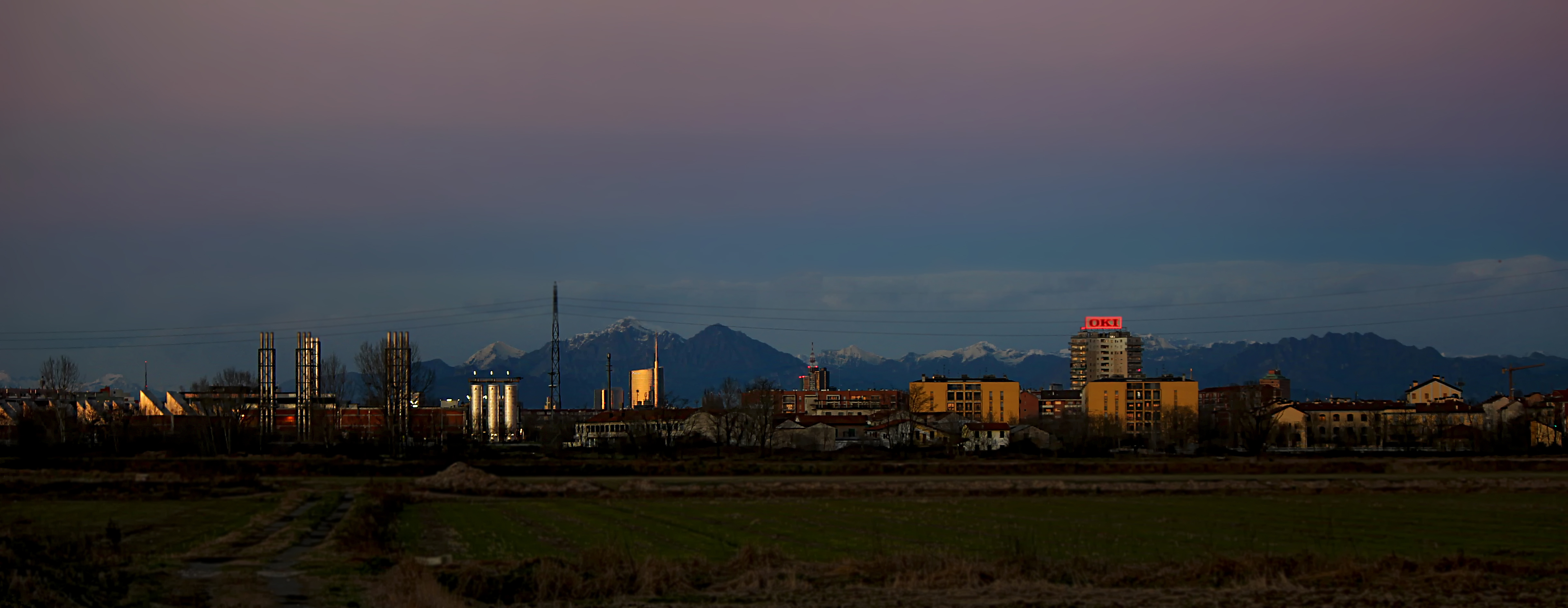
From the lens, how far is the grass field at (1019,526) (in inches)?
1398

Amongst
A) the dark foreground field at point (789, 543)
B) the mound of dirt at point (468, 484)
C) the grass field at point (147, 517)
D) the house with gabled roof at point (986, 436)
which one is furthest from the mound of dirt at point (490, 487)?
the house with gabled roof at point (986, 436)

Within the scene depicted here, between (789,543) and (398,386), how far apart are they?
349ft

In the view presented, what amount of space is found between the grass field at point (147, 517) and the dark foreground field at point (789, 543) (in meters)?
0.29

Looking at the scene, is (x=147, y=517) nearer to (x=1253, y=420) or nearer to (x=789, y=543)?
(x=789, y=543)

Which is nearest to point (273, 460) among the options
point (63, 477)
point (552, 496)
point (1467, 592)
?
point (63, 477)

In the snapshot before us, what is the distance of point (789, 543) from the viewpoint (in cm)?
3800

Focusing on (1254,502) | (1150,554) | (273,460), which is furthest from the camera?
(273,460)

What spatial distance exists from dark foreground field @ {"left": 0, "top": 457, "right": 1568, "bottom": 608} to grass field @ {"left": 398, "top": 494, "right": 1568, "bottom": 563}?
0.24 metres

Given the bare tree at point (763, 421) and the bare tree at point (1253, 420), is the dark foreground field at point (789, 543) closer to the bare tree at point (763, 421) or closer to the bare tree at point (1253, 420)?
the bare tree at point (1253, 420)

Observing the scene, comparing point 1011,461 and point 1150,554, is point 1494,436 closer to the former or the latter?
point 1011,461

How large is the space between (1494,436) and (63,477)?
14240 centimetres

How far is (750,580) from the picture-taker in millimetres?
25781

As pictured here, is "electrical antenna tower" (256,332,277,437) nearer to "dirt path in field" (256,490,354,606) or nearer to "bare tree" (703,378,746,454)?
"bare tree" (703,378,746,454)

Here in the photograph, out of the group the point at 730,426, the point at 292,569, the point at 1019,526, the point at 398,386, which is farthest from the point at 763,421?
the point at 292,569
